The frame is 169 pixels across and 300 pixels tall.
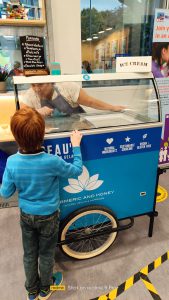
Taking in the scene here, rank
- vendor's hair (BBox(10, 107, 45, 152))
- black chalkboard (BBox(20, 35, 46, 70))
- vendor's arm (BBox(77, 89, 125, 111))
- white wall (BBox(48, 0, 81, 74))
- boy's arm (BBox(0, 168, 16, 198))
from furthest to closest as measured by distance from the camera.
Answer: white wall (BBox(48, 0, 81, 74)) < vendor's arm (BBox(77, 89, 125, 111)) < black chalkboard (BBox(20, 35, 46, 70)) < boy's arm (BBox(0, 168, 16, 198)) < vendor's hair (BBox(10, 107, 45, 152))

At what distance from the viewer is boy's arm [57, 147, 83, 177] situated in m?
1.17

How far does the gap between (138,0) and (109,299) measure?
346cm

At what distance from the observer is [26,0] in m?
2.36

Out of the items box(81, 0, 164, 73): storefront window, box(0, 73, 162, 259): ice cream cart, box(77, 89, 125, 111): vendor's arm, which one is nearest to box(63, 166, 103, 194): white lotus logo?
box(0, 73, 162, 259): ice cream cart

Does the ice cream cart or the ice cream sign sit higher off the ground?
the ice cream sign

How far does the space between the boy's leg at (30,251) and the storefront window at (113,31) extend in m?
2.15

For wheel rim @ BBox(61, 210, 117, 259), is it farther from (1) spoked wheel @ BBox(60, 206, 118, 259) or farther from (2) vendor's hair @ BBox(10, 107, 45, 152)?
(2) vendor's hair @ BBox(10, 107, 45, 152)

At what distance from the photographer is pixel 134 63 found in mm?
1518

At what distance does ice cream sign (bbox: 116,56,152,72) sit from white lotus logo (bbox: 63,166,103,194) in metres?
0.75

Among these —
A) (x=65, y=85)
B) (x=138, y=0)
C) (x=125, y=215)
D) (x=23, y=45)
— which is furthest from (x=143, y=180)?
(x=138, y=0)

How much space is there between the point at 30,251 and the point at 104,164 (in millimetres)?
699

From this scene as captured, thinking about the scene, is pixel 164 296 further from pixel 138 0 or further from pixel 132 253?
pixel 138 0

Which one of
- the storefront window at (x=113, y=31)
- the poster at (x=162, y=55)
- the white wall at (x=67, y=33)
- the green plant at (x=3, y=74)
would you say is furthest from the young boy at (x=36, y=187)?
the storefront window at (x=113, y=31)

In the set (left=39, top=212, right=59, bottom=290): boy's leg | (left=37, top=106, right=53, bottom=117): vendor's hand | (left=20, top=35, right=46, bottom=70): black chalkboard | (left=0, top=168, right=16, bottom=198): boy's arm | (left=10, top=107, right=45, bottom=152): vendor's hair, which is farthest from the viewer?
(left=37, top=106, right=53, bottom=117): vendor's hand
